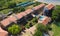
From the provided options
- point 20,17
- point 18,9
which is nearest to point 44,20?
point 20,17

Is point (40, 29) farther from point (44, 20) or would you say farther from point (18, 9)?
point (18, 9)

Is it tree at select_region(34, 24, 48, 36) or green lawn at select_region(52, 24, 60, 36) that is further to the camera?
green lawn at select_region(52, 24, 60, 36)

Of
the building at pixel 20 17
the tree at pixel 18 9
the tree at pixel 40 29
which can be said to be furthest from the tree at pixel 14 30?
the tree at pixel 18 9

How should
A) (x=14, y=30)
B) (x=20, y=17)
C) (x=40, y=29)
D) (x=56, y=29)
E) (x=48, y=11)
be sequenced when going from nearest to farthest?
(x=14, y=30), (x=40, y=29), (x=20, y=17), (x=56, y=29), (x=48, y=11)

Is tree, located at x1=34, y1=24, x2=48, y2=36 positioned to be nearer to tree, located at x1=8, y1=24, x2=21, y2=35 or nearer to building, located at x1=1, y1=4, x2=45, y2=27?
tree, located at x1=8, y1=24, x2=21, y2=35

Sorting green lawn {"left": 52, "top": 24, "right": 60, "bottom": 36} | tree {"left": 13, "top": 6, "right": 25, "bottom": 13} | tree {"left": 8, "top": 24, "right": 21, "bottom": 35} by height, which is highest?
tree {"left": 13, "top": 6, "right": 25, "bottom": 13}

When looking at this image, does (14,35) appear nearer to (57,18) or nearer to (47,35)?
(47,35)

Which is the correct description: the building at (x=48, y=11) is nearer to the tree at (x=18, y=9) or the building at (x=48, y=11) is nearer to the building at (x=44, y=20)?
the building at (x=44, y=20)

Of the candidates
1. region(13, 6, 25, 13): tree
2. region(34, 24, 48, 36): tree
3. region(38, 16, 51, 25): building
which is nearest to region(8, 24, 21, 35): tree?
region(34, 24, 48, 36): tree

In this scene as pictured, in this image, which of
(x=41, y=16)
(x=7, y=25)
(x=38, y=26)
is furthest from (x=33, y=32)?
(x=41, y=16)

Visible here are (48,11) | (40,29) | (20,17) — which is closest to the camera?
(40,29)

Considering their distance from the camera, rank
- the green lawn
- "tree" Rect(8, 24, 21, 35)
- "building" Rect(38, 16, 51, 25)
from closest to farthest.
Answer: "tree" Rect(8, 24, 21, 35) → the green lawn → "building" Rect(38, 16, 51, 25)

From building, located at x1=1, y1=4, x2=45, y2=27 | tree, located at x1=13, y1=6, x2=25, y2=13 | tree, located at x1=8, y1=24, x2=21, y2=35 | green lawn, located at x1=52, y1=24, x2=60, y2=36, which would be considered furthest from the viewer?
tree, located at x1=13, y1=6, x2=25, y2=13
